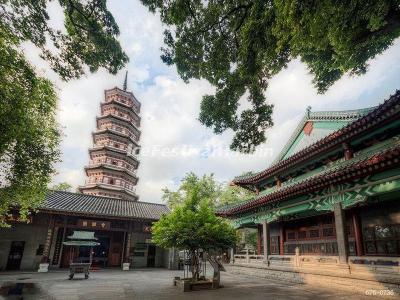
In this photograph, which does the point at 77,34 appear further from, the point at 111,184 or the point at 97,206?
the point at 111,184

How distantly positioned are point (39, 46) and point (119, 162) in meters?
26.7

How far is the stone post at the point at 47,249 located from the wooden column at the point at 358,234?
1732 cm

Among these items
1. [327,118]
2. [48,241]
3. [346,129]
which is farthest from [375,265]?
[48,241]

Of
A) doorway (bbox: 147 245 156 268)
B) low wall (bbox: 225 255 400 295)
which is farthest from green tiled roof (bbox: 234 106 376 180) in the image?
doorway (bbox: 147 245 156 268)

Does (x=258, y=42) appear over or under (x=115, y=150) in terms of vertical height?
under

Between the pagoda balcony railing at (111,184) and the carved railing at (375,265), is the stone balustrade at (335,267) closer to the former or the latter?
the carved railing at (375,265)

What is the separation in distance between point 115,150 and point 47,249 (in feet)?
53.8

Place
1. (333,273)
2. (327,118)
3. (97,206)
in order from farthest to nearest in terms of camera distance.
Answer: (97,206), (327,118), (333,273)

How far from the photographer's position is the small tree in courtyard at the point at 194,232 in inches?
347

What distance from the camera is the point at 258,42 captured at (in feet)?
22.2

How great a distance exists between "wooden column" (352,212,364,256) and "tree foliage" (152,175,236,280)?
5.10 meters

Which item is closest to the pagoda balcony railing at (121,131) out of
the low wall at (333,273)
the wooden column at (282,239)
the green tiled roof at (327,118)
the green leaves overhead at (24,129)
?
the green leaves overhead at (24,129)

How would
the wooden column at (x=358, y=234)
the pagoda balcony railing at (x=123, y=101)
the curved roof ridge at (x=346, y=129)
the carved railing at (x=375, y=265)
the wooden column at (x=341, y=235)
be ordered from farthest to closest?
the pagoda balcony railing at (x=123, y=101) → the wooden column at (x=358, y=234) → the wooden column at (x=341, y=235) → the curved roof ridge at (x=346, y=129) → the carved railing at (x=375, y=265)

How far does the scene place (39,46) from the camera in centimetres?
674
